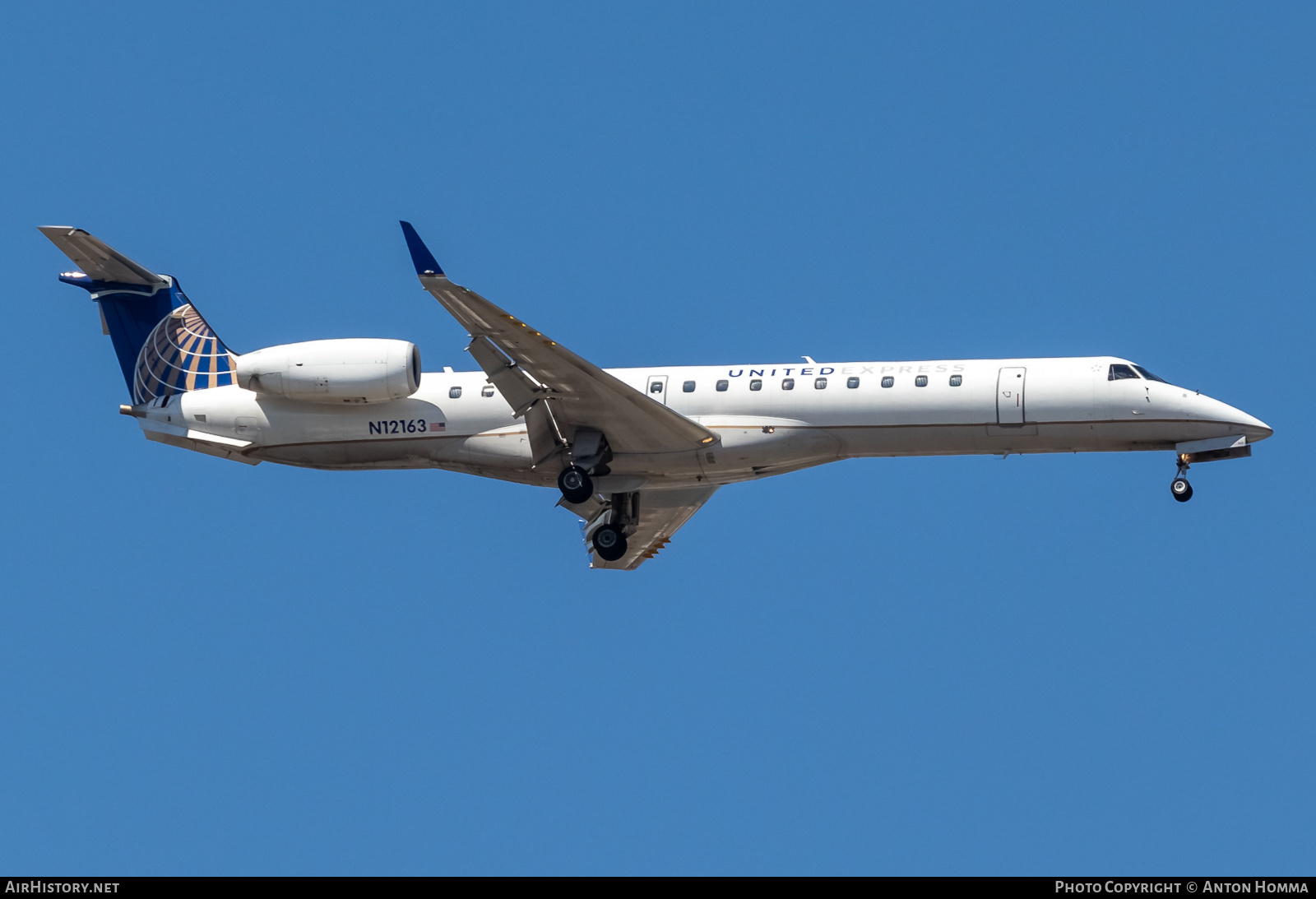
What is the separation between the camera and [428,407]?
91.6 ft

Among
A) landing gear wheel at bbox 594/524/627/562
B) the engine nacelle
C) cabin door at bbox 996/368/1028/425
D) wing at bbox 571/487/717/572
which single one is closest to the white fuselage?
cabin door at bbox 996/368/1028/425

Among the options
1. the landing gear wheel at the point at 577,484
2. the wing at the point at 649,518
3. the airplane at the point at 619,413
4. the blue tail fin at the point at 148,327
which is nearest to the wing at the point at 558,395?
the airplane at the point at 619,413

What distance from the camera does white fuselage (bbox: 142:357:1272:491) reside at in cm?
2638

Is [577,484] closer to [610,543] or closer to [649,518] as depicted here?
[610,543]

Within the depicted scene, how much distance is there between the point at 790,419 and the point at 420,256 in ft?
21.2

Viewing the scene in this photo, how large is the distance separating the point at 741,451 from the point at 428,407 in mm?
5237

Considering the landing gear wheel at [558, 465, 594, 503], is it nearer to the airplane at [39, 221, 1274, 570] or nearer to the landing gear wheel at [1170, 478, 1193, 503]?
the airplane at [39, 221, 1274, 570]

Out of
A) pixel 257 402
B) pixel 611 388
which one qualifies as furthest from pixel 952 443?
pixel 257 402

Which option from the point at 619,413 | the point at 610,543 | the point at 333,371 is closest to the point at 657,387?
the point at 619,413

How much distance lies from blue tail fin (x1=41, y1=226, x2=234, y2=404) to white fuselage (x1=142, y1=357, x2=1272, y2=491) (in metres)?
1.39

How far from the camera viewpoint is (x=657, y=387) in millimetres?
27469
